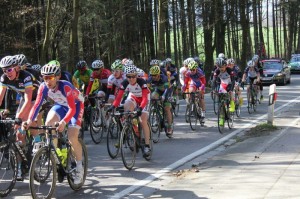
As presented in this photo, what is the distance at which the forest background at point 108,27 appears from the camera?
76.3ft

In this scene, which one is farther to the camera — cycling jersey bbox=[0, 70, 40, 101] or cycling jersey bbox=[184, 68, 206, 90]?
cycling jersey bbox=[184, 68, 206, 90]

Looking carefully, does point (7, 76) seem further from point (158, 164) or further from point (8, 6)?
point (8, 6)

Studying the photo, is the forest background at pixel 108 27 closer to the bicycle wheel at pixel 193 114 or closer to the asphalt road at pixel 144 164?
the bicycle wheel at pixel 193 114

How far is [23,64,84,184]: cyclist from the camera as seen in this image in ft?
21.5

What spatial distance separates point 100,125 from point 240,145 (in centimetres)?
377

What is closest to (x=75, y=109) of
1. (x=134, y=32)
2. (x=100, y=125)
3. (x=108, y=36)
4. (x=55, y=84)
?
(x=55, y=84)

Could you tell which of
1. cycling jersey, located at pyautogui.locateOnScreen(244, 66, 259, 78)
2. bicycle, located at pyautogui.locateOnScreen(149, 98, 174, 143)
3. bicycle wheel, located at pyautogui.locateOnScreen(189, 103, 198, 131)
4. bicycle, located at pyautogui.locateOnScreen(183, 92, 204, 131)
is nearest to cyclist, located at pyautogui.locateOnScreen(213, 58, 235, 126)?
bicycle, located at pyautogui.locateOnScreen(183, 92, 204, 131)

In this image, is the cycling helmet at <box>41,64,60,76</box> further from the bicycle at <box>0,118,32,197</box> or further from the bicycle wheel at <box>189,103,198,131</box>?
the bicycle wheel at <box>189,103,198,131</box>

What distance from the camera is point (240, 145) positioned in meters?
10.6

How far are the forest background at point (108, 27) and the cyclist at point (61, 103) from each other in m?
14.2

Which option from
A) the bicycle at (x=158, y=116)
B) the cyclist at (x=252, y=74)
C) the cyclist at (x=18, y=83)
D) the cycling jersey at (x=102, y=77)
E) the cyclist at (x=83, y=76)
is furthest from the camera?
the cyclist at (x=252, y=74)

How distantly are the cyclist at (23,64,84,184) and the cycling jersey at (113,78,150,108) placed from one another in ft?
7.04

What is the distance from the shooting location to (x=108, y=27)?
106 ft

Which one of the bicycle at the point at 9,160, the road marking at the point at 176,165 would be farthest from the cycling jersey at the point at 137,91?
the bicycle at the point at 9,160
